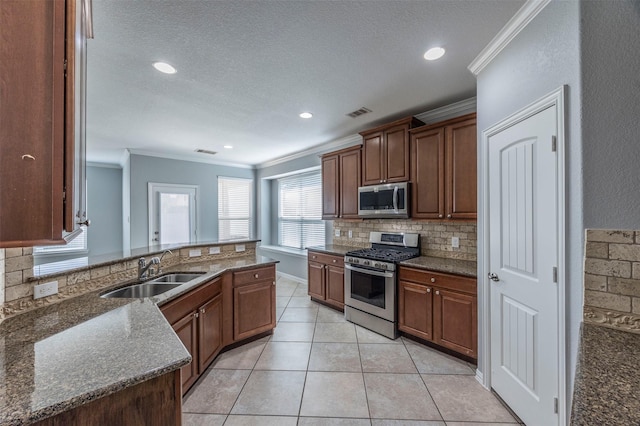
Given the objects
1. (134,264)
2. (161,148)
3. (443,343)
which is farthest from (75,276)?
(161,148)

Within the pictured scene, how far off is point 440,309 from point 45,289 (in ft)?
9.94

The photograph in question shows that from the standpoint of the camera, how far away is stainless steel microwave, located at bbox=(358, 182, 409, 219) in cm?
310

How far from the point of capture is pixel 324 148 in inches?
186

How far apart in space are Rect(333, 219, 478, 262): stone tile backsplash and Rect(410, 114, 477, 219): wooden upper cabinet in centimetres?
20

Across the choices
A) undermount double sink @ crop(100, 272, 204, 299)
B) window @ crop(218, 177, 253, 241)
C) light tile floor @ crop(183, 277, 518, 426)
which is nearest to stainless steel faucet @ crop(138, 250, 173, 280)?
undermount double sink @ crop(100, 272, 204, 299)

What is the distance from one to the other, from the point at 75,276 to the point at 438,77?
3253 millimetres

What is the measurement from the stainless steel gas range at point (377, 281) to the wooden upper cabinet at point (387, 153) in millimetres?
796

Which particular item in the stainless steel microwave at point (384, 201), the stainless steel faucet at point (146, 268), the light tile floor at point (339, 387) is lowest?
the light tile floor at point (339, 387)

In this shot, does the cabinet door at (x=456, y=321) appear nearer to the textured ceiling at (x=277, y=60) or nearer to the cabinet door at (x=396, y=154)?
the cabinet door at (x=396, y=154)

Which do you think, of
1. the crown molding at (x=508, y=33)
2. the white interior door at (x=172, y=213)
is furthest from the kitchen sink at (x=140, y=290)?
the white interior door at (x=172, y=213)

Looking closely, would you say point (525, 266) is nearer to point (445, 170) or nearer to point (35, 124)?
point (445, 170)

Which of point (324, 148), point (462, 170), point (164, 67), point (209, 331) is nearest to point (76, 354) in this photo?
point (209, 331)

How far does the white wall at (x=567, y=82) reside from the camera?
133 centimetres

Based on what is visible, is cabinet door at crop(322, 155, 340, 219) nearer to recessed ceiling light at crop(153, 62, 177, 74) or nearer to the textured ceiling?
the textured ceiling
